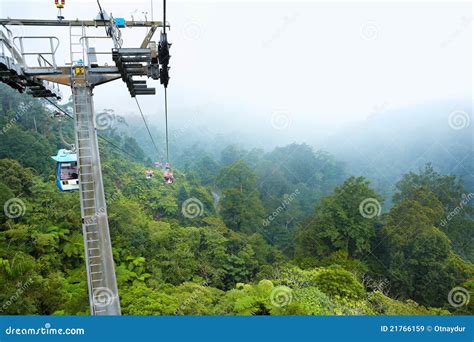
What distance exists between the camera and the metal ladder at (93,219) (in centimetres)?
624

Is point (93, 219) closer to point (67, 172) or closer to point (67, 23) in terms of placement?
point (67, 172)

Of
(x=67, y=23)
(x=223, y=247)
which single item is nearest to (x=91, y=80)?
(x=67, y=23)

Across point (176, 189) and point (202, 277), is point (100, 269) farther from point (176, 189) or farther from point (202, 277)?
point (176, 189)

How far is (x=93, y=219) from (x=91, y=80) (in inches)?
103

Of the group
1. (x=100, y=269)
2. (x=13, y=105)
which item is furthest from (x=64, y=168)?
(x=13, y=105)

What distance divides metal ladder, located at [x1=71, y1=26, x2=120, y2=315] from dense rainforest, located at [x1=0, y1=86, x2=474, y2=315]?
4.14 meters

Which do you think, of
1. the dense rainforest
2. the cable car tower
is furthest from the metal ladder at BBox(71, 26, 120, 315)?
the dense rainforest

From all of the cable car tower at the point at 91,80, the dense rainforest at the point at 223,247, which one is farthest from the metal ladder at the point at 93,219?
the dense rainforest at the point at 223,247

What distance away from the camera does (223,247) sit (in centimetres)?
1975

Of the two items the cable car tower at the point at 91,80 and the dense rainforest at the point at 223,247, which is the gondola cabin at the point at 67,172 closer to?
the cable car tower at the point at 91,80

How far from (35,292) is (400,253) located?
57.6ft

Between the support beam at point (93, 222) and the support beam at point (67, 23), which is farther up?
the support beam at point (67, 23)

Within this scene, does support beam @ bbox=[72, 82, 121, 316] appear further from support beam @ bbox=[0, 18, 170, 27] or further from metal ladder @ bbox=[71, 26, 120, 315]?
support beam @ bbox=[0, 18, 170, 27]

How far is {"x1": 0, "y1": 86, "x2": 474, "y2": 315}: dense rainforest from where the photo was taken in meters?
10.6
